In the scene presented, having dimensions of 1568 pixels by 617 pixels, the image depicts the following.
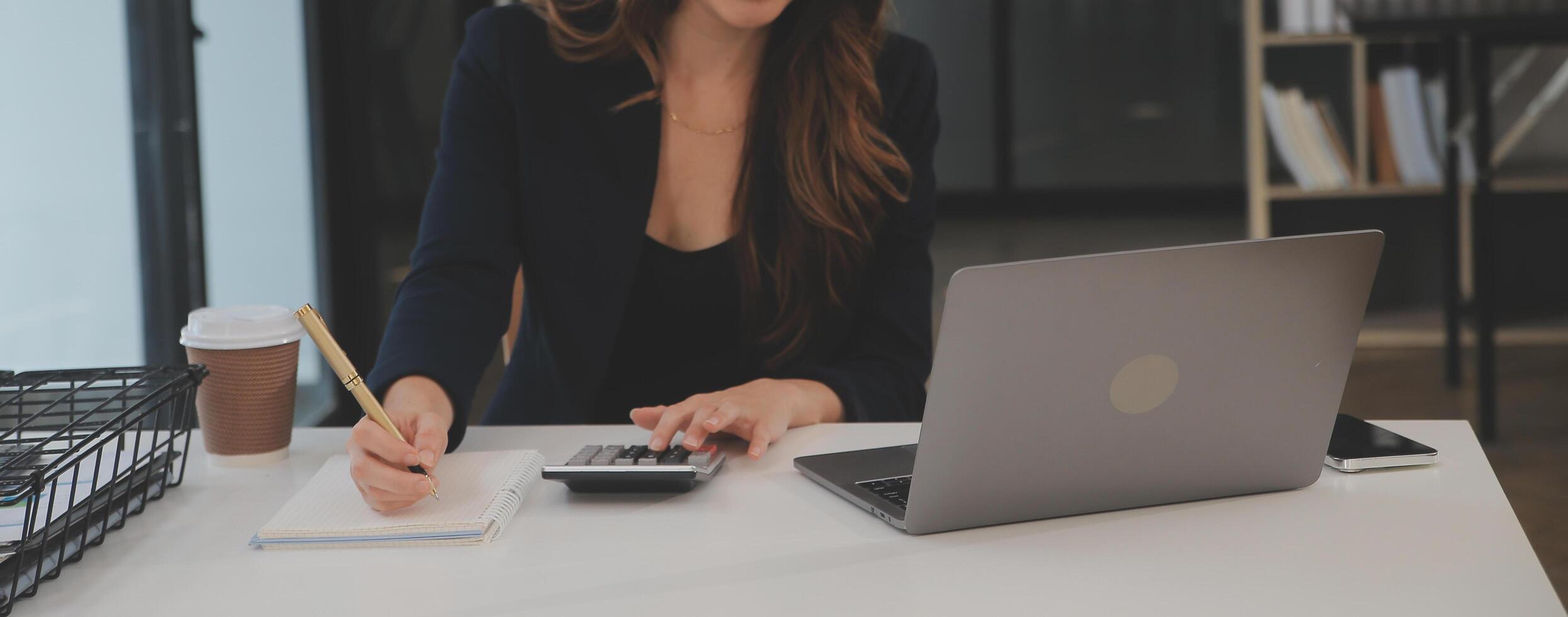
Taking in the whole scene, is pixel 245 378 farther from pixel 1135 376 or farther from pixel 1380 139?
pixel 1380 139

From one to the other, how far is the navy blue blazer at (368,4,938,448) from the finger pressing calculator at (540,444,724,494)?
33cm

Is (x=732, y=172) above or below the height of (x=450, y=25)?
below

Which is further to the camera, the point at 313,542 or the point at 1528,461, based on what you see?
the point at 1528,461

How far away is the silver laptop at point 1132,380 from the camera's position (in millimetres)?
729

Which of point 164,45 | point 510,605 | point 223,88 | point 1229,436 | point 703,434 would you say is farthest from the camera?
point 223,88

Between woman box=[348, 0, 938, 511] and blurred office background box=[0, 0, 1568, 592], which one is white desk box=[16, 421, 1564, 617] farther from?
blurred office background box=[0, 0, 1568, 592]

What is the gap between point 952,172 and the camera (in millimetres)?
6016

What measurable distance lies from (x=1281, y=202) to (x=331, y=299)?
2956 millimetres

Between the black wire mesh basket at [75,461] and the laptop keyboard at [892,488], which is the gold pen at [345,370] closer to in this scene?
the black wire mesh basket at [75,461]

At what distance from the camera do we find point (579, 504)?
877 millimetres

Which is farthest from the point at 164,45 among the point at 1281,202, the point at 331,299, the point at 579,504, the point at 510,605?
the point at 1281,202

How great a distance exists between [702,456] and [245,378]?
0.35 meters

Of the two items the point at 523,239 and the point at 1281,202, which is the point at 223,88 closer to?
the point at 523,239

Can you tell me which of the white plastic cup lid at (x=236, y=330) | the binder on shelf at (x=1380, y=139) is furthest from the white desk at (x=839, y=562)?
the binder on shelf at (x=1380, y=139)
